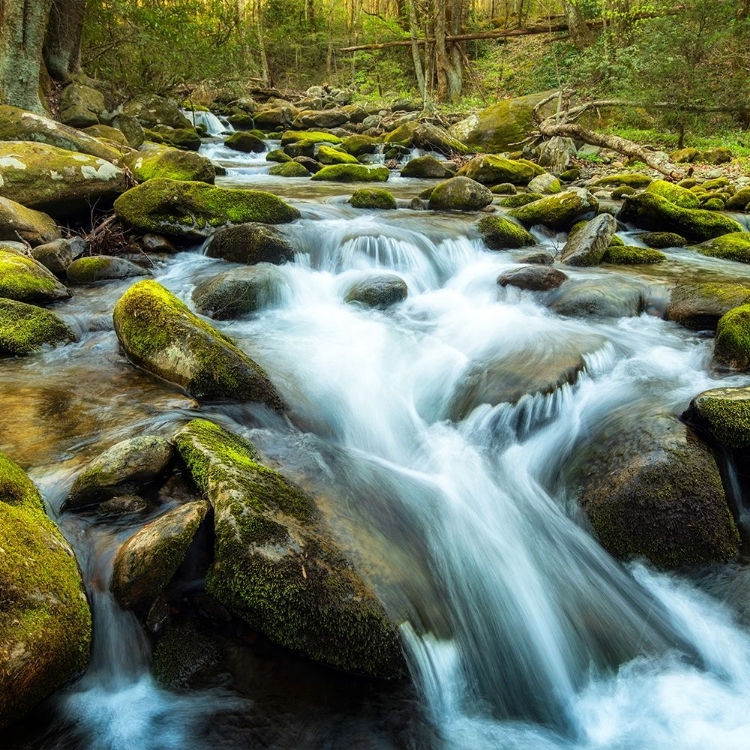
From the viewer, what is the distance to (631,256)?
839 cm

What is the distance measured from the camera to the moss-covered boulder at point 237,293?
6.35m

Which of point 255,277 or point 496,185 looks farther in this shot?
point 496,185

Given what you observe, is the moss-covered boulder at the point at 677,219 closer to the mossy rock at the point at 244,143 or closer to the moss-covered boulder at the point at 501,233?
the moss-covered boulder at the point at 501,233

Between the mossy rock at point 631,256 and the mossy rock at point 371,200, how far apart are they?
4.55 meters

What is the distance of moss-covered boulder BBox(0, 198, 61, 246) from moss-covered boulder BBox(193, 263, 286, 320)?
7.50 feet

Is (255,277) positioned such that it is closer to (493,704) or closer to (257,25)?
(493,704)

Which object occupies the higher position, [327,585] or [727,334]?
[727,334]

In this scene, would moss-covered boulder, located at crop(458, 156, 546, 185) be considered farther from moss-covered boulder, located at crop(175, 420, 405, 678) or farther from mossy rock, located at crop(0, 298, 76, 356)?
moss-covered boulder, located at crop(175, 420, 405, 678)

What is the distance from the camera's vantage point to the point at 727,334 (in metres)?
5.05

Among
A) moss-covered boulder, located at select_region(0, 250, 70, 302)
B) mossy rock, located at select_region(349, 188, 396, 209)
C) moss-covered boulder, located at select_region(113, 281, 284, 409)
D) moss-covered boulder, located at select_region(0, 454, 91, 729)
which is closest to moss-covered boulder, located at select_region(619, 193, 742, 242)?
mossy rock, located at select_region(349, 188, 396, 209)

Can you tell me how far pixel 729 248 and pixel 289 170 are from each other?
11143mm

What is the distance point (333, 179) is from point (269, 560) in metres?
13.3

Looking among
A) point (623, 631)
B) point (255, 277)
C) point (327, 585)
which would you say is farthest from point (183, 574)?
point (255, 277)

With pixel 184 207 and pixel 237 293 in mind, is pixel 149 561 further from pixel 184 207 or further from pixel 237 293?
pixel 184 207
